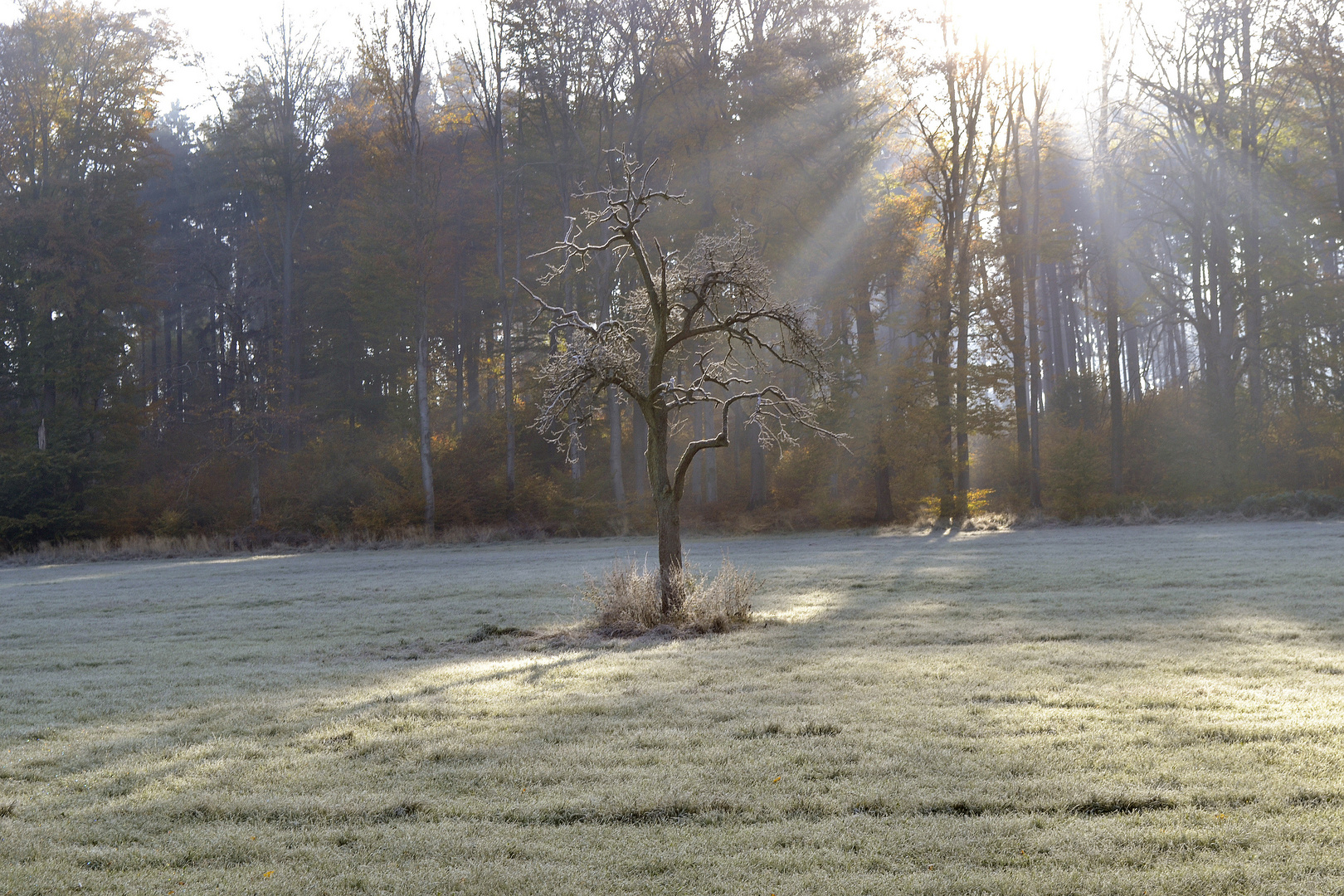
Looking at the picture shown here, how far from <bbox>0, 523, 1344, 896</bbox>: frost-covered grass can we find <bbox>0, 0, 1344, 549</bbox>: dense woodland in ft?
59.1

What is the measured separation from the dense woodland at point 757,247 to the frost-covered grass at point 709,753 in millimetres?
18019

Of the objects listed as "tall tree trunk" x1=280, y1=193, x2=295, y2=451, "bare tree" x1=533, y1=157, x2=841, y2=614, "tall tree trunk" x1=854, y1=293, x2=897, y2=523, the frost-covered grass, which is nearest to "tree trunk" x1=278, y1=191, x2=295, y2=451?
"tall tree trunk" x1=280, y1=193, x2=295, y2=451

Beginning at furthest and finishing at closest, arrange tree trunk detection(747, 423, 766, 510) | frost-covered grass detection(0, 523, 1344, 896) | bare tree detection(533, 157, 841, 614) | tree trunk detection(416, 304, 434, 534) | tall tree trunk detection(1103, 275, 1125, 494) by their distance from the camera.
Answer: tree trunk detection(747, 423, 766, 510), tall tree trunk detection(1103, 275, 1125, 494), tree trunk detection(416, 304, 434, 534), bare tree detection(533, 157, 841, 614), frost-covered grass detection(0, 523, 1344, 896)

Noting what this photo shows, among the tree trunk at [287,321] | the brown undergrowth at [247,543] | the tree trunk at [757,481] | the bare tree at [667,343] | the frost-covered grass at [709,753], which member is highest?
the tree trunk at [287,321]

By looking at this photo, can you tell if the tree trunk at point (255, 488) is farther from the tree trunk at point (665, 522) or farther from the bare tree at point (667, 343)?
the tree trunk at point (665, 522)

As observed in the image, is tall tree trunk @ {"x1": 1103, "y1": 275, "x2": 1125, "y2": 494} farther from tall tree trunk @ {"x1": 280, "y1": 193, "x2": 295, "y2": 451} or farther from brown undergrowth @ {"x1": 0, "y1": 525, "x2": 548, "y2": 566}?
tall tree trunk @ {"x1": 280, "y1": 193, "x2": 295, "y2": 451}

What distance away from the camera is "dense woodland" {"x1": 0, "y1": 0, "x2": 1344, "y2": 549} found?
98.1 feet

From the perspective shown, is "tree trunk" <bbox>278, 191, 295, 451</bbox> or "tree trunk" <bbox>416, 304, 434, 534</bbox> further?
"tree trunk" <bbox>278, 191, 295, 451</bbox>

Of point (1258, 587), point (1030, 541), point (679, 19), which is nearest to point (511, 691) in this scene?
point (1258, 587)

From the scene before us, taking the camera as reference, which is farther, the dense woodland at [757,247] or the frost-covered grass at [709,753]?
the dense woodland at [757,247]

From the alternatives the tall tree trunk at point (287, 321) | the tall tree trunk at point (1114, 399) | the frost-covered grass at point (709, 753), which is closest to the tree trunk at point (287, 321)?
the tall tree trunk at point (287, 321)

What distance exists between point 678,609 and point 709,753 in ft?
18.6

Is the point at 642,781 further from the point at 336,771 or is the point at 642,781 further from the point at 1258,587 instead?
the point at 1258,587

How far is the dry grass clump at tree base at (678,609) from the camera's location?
10820mm
